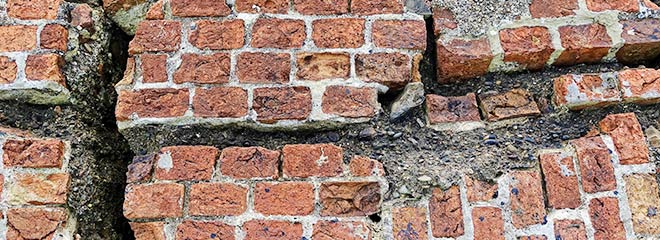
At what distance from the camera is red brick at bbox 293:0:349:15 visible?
1615 millimetres

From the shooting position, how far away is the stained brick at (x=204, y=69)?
61.7 inches

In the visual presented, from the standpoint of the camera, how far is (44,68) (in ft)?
5.11

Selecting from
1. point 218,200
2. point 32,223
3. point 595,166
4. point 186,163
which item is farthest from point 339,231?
point 32,223

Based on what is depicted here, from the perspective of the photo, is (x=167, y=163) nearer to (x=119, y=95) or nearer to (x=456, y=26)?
(x=119, y=95)

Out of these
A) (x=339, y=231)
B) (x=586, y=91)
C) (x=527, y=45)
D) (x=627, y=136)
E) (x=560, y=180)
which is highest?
(x=527, y=45)

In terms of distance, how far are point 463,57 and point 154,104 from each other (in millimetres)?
803

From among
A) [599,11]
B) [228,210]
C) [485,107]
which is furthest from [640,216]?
[228,210]

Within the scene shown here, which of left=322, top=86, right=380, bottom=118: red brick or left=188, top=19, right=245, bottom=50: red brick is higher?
left=188, top=19, right=245, bottom=50: red brick

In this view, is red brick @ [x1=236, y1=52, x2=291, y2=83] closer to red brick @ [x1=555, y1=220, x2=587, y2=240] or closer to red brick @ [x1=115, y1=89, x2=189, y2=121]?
red brick @ [x1=115, y1=89, x2=189, y2=121]

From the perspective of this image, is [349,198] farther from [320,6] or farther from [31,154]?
[31,154]

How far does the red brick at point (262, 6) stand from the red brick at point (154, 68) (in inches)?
9.4

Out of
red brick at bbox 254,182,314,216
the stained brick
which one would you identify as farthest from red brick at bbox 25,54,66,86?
red brick at bbox 254,182,314,216

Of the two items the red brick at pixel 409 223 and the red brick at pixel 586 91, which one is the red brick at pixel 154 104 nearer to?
the red brick at pixel 409 223

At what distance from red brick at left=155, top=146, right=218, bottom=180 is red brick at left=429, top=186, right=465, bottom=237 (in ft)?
1.80
